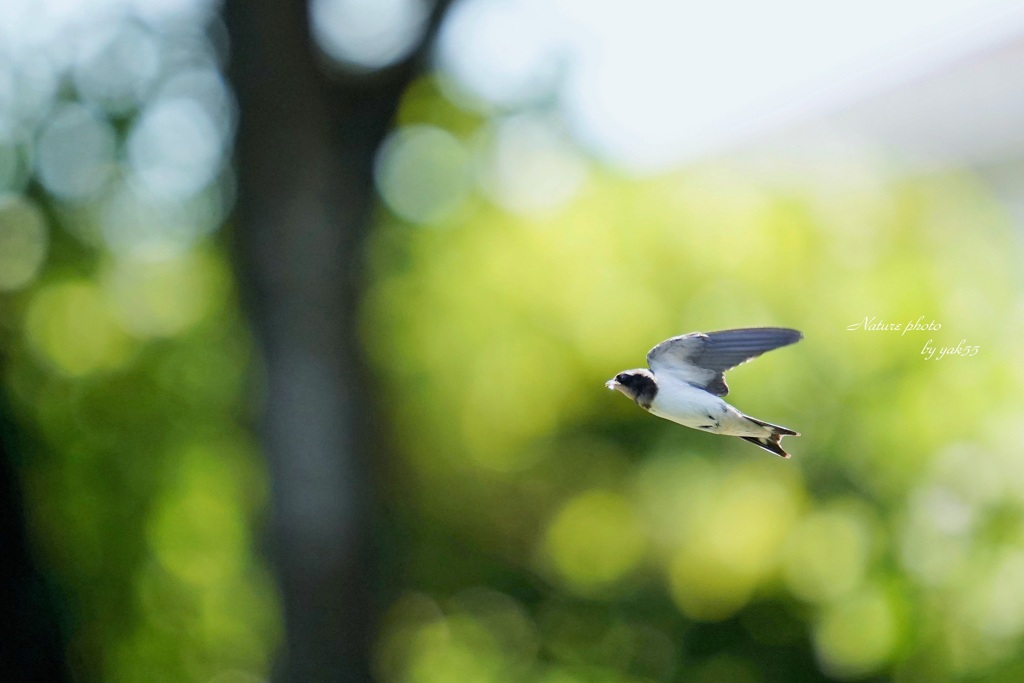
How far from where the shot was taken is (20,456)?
320cm

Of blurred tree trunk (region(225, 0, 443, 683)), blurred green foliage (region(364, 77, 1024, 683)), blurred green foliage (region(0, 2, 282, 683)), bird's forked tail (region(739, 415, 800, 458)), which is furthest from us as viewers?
blurred green foliage (region(0, 2, 282, 683))

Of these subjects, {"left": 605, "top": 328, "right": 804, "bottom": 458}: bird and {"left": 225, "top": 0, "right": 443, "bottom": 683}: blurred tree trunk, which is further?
{"left": 225, "top": 0, "right": 443, "bottom": 683}: blurred tree trunk

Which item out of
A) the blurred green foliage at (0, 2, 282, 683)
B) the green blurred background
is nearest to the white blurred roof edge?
the green blurred background

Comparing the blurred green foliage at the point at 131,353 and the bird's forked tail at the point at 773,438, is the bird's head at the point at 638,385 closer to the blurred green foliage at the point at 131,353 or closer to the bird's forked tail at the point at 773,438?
the bird's forked tail at the point at 773,438

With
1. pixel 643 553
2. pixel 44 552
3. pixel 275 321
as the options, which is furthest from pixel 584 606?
pixel 44 552

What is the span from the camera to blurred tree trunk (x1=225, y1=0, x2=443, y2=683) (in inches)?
88.5

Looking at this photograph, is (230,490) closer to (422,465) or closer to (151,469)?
(151,469)

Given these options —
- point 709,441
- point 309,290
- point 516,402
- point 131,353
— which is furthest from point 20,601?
point 709,441

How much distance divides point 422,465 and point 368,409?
0.85 feet

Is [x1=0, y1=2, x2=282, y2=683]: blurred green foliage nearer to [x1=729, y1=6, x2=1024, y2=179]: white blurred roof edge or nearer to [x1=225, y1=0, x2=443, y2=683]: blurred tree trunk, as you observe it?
[x1=225, y1=0, x2=443, y2=683]: blurred tree trunk

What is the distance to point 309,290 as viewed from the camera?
226 cm

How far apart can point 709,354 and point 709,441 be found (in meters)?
1.68

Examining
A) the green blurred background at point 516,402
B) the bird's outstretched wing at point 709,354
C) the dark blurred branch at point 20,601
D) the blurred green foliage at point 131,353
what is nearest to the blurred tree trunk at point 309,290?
the green blurred background at point 516,402

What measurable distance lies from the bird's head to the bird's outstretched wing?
23 millimetres
